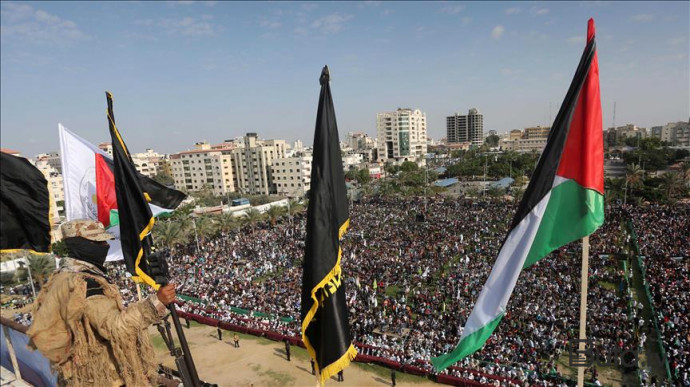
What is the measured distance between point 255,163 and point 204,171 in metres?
14.0

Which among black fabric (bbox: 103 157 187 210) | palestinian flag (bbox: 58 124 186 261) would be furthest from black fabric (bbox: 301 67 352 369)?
palestinian flag (bbox: 58 124 186 261)

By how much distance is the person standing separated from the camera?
2723mm

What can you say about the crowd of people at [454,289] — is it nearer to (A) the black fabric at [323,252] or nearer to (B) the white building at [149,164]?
(A) the black fabric at [323,252]

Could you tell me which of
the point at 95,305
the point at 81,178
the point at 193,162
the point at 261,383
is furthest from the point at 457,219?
the point at 193,162

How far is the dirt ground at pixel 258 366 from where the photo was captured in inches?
592

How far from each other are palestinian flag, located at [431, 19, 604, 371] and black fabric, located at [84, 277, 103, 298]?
3635 millimetres

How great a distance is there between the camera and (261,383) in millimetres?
15094

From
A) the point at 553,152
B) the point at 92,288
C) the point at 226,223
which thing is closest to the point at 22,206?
the point at 92,288

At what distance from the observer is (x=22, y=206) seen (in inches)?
240

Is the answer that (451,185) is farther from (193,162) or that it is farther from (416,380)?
(416,380)

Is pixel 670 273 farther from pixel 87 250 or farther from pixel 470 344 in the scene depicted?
pixel 87 250

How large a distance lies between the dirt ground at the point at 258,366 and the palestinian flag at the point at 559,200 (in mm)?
11248

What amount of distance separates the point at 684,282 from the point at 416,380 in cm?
1577

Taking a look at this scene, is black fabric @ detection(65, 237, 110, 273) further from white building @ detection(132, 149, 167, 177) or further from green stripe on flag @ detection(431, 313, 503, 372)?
white building @ detection(132, 149, 167, 177)
